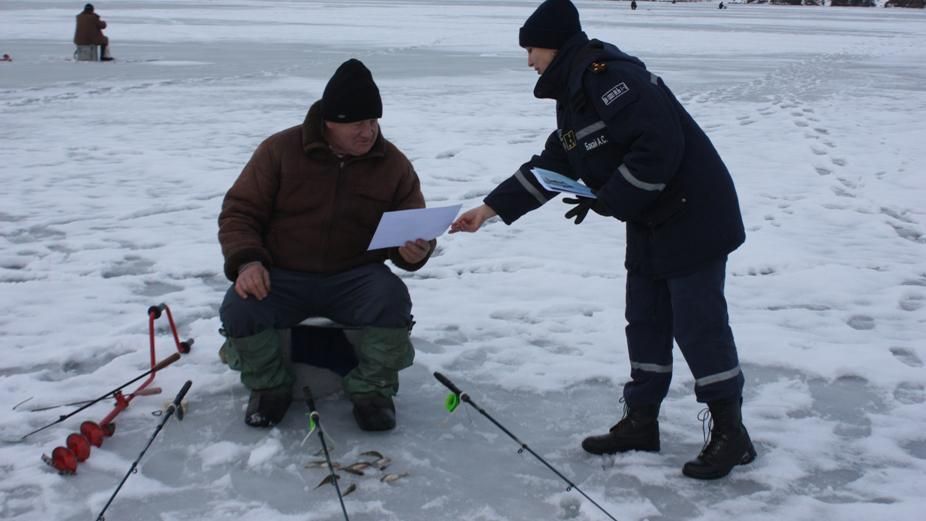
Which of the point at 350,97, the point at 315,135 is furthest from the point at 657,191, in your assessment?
the point at 315,135

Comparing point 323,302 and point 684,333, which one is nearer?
point 684,333

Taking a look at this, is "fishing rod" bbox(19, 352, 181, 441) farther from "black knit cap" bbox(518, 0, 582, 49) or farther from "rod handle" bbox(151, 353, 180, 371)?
"black knit cap" bbox(518, 0, 582, 49)

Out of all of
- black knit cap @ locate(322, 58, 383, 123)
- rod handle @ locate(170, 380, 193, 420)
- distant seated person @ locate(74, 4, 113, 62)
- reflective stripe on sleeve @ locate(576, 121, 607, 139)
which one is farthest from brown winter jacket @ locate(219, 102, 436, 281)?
distant seated person @ locate(74, 4, 113, 62)

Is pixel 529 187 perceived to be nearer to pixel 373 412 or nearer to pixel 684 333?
pixel 684 333

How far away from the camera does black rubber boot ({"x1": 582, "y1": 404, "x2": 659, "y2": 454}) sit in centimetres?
337

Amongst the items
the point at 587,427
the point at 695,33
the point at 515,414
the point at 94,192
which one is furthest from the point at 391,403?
the point at 695,33

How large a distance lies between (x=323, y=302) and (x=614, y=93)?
1359mm

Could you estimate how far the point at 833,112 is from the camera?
12.5m

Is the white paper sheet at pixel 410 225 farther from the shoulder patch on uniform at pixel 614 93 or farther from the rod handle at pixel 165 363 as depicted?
the rod handle at pixel 165 363

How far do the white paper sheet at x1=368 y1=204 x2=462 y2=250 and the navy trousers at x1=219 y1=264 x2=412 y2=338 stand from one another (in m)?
0.19

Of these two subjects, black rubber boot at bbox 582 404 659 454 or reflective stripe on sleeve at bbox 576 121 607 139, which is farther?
black rubber boot at bbox 582 404 659 454

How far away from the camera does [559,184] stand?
312cm

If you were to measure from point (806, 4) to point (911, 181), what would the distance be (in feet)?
273

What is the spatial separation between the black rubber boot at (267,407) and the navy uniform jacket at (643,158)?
133 cm
